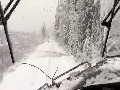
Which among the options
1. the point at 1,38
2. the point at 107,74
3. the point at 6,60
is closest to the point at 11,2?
the point at 107,74

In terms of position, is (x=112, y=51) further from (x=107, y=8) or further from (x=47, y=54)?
(x=47, y=54)

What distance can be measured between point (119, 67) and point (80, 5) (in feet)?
120

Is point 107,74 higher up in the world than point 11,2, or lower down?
lower down

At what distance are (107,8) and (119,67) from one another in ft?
78.6

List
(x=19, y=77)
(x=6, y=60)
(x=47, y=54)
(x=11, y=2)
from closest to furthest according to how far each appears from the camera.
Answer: (x=11, y=2)
(x=19, y=77)
(x=47, y=54)
(x=6, y=60)

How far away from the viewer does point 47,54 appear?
233 ft

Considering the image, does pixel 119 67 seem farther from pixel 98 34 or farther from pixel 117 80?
pixel 98 34

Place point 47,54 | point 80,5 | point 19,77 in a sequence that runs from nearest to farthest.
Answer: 1. point 80,5
2. point 19,77
3. point 47,54

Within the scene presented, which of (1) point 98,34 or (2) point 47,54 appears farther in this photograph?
(2) point 47,54

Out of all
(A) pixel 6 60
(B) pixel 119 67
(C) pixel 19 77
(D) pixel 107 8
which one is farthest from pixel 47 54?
(B) pixel 119 67

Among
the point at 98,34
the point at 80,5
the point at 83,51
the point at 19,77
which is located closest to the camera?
the point at 98,34

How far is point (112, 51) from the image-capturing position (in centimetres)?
1823

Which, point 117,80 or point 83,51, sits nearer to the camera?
point 117,80

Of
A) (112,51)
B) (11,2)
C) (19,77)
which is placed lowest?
(19,77)
